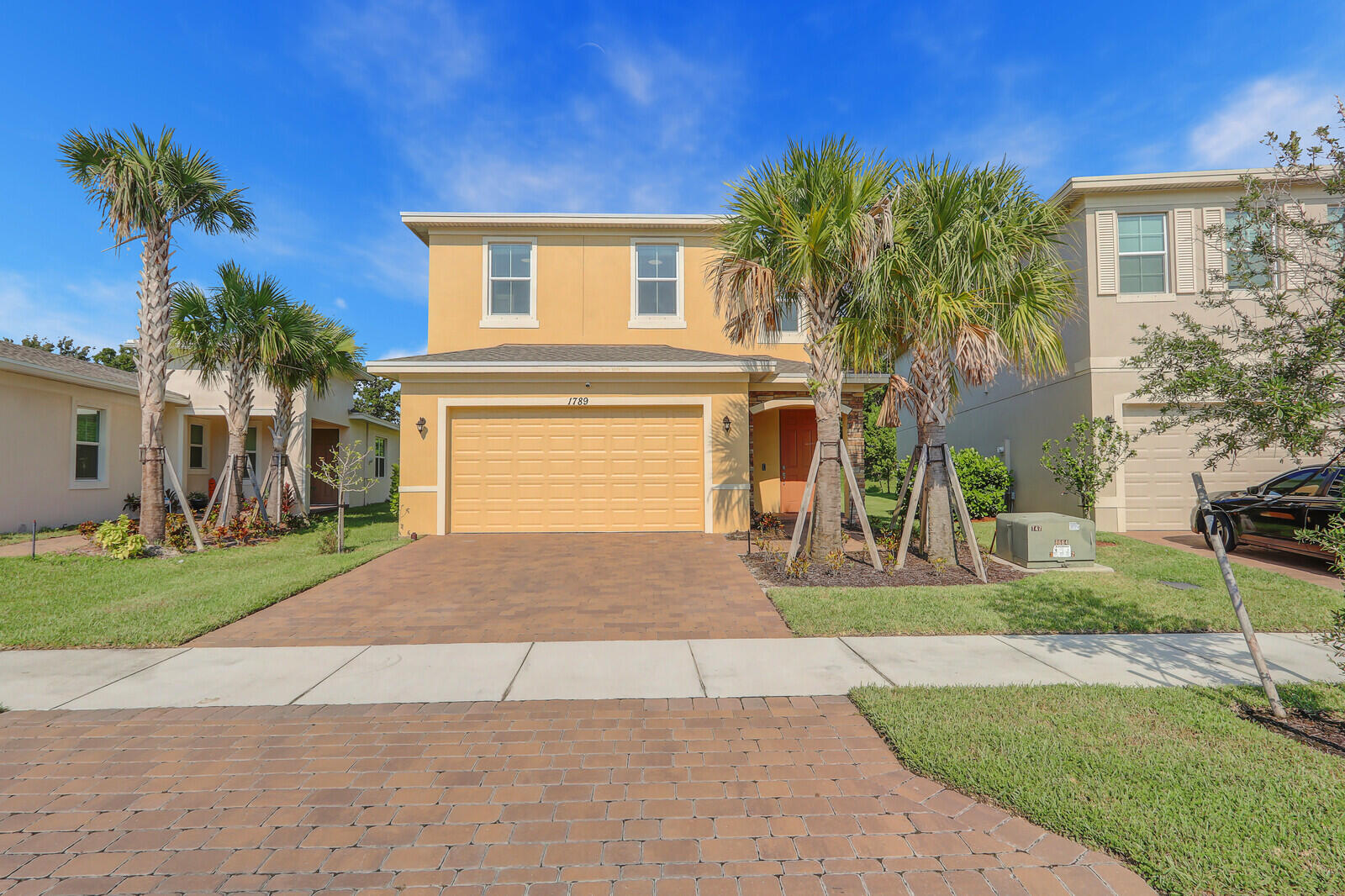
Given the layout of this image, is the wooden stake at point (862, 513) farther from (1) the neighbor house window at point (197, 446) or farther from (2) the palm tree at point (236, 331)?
(1) the neighbor house window at point (197, 446)

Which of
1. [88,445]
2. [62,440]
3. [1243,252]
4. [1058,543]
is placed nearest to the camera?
[1243,252]

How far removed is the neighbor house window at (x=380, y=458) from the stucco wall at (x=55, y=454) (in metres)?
8.77

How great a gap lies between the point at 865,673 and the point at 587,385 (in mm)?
8900

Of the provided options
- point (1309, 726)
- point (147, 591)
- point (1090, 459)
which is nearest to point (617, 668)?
point (1309, 726)

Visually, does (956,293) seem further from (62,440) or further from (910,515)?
(62,440)

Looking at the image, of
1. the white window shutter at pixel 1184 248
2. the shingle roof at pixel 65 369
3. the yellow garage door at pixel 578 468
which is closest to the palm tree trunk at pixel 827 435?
the yellow garage door at pixel 578 468

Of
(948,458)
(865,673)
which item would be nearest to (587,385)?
(948,458)

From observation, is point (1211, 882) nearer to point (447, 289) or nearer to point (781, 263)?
point (781, 263)

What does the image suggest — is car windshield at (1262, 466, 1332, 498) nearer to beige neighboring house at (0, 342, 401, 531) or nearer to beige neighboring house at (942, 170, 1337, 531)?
beige neighboring house at (942, 170, 1337, 531)

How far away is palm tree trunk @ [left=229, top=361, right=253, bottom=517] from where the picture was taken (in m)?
13.3

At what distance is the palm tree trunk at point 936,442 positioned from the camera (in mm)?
8773

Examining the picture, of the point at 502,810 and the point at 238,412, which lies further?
the point at 238,412

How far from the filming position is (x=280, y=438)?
15211mm

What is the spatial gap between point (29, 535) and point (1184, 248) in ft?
83.0
